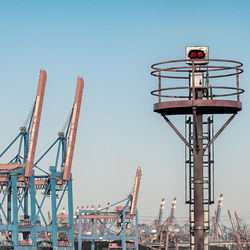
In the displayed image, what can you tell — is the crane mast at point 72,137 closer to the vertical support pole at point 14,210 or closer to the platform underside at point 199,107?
the vertical support pole at point 14,210

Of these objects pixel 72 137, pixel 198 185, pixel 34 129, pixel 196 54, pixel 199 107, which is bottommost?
pixel 198 185

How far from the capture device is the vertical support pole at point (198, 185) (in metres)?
21.2

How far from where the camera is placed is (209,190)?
2150 cm

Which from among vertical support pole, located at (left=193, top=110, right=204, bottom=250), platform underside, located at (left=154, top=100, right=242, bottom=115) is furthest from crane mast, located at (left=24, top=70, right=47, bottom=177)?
vertical support pole, located at (left=193, top=110, right=204, bottom=250)

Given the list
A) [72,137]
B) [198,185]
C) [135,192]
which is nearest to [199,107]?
[198,185]

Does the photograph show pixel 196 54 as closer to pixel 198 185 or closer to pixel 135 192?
pixel 198 185

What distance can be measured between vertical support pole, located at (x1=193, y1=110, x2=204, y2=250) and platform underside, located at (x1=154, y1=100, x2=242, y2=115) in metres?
0.29

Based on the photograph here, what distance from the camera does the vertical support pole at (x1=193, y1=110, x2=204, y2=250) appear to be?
21250 mm

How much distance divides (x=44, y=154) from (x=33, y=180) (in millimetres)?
4254

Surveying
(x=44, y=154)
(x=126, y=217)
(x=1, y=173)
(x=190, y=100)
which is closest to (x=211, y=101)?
(x=190, y=100)

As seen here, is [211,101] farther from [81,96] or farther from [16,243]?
[81,96]

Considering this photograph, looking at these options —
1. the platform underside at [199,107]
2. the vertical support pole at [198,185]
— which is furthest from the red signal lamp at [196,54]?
the vertical support pole at [198,185]

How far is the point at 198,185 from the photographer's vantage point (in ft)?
70.1

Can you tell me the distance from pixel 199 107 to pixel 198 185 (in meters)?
1.94
